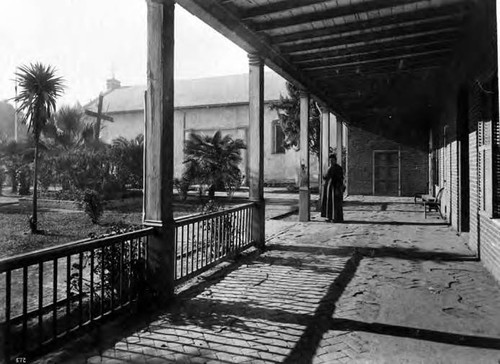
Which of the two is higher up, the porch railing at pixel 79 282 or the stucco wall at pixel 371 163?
the stucco wall at pixel 371 163

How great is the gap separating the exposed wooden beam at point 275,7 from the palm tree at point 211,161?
7.27 metres

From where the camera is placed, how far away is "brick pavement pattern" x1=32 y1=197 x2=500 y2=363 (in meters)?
2.91

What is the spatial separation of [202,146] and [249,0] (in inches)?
311

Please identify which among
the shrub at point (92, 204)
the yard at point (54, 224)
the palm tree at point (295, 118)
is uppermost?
the palm tree at point (295, 118)

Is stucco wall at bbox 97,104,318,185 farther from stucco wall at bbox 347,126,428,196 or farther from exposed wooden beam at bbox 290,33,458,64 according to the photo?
exposed wooden beam at bbox 290,33,458,64

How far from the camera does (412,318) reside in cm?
363

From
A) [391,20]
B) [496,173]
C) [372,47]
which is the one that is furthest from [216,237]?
[372,47]

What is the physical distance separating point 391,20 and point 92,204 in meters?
8.27

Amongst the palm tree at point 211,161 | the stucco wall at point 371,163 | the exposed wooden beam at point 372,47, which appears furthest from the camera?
the stucco wall at point 371,163

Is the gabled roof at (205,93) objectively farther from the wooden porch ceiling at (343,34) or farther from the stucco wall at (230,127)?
the wooden porch ceiling at (343,34)

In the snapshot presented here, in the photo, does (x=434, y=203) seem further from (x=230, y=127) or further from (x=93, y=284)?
(x=230, y=127)

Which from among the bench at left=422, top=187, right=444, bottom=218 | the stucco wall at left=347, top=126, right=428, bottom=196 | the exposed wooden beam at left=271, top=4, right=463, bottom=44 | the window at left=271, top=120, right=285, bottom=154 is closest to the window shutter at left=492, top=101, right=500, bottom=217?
the exposed wooden beam at left=271, top=4, right=463, bottom=44

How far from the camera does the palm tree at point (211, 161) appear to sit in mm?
12469

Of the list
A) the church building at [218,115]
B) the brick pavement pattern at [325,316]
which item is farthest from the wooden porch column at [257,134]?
the church building at [218,115]
